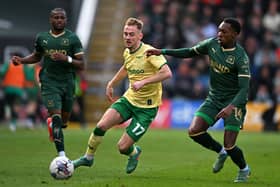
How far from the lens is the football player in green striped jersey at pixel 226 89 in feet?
42.5

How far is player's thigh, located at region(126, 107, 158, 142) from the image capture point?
13.6 m

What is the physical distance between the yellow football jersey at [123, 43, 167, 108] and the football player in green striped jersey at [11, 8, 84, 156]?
4.17 ft

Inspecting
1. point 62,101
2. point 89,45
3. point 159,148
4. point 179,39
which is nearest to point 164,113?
point 179,39

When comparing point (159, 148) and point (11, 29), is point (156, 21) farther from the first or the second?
point (159, 148)

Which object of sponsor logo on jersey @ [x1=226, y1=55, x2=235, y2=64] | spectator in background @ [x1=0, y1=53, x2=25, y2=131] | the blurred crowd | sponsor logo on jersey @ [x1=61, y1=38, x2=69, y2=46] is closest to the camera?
sponsor logo on jersey @ [x1=226, y1=55, x2=235, y2=64]

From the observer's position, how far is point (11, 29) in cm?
3100

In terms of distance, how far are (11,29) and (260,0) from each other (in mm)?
8990

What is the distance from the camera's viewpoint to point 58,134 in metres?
14.0

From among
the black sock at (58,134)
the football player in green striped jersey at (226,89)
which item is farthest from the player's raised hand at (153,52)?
the black sock at (58,134)

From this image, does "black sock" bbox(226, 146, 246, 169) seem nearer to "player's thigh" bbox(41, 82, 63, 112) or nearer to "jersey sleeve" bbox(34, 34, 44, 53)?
"player's thigh" bbox(41, 82, 63, 112)

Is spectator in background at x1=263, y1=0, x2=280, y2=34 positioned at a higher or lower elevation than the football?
lower

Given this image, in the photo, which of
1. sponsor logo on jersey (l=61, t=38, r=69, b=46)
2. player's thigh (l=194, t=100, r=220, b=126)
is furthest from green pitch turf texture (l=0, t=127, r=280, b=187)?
sponsor logo on jersey (l=61, t=38, r=69, b=46)

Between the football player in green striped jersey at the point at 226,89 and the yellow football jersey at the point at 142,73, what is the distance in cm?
33

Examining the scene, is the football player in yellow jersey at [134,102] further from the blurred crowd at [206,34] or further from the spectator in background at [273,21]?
the spectator in background at [273,21]
